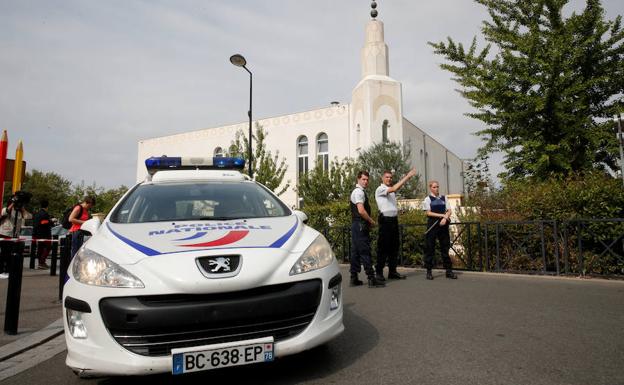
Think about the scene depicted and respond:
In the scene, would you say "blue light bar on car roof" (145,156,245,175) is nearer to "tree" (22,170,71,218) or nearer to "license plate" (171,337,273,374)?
"license plate" (171,337,273,374)

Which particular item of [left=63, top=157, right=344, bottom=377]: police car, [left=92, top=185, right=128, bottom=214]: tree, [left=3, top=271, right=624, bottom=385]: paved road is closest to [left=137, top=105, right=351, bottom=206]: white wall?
[left=92, top=185, right=128, bottom=214]: tree

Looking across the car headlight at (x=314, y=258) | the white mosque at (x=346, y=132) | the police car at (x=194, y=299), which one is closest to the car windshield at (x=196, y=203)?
the police car at (x=194, y=299)

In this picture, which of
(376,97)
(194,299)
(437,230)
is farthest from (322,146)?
(194,299)

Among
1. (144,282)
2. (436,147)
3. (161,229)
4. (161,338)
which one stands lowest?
(161,338)

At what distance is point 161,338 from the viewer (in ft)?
8.16

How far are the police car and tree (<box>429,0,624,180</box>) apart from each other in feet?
33.3

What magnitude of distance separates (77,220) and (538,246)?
9.47 m

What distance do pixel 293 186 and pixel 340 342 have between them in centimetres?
3103

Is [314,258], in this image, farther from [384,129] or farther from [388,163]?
[384,129]

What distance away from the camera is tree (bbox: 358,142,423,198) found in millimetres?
25875

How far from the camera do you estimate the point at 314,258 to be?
2.98m

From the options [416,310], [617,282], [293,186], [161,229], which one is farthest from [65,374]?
[293,186]

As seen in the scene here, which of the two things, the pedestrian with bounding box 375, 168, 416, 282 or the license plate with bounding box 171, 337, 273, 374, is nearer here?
the license plate with bounding box 171, 337, 273, 374

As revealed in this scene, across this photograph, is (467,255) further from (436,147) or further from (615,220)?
(436,147)
